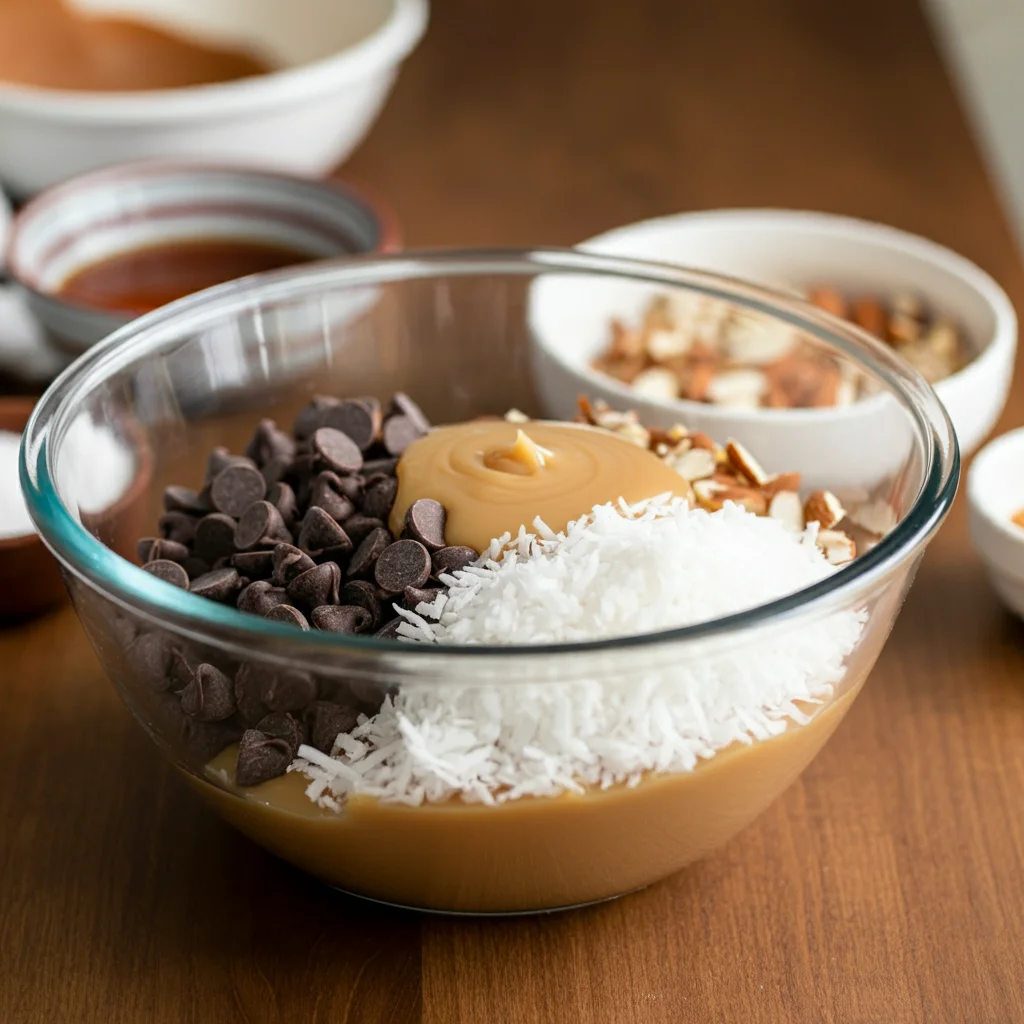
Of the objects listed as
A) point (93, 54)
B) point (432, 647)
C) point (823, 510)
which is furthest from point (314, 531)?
point (93, 54)

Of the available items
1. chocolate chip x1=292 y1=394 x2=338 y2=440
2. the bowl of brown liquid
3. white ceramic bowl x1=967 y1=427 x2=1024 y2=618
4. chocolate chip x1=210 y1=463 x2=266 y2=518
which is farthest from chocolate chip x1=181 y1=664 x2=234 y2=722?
the bowl of brown liquid

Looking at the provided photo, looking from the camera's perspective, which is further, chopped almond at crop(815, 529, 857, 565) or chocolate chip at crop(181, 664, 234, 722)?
chopped almond at crop(815, 529, 857, 565)

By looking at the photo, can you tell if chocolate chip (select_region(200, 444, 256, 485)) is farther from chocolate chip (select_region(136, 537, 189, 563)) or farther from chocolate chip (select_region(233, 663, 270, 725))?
chocolate chip (select_region(233, 663, 270, 725))

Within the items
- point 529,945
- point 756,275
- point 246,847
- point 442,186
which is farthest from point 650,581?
point 442,186

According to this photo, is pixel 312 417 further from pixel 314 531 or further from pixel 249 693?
pixel 249 693

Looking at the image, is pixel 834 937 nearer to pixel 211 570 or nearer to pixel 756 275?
pixel 211 570
